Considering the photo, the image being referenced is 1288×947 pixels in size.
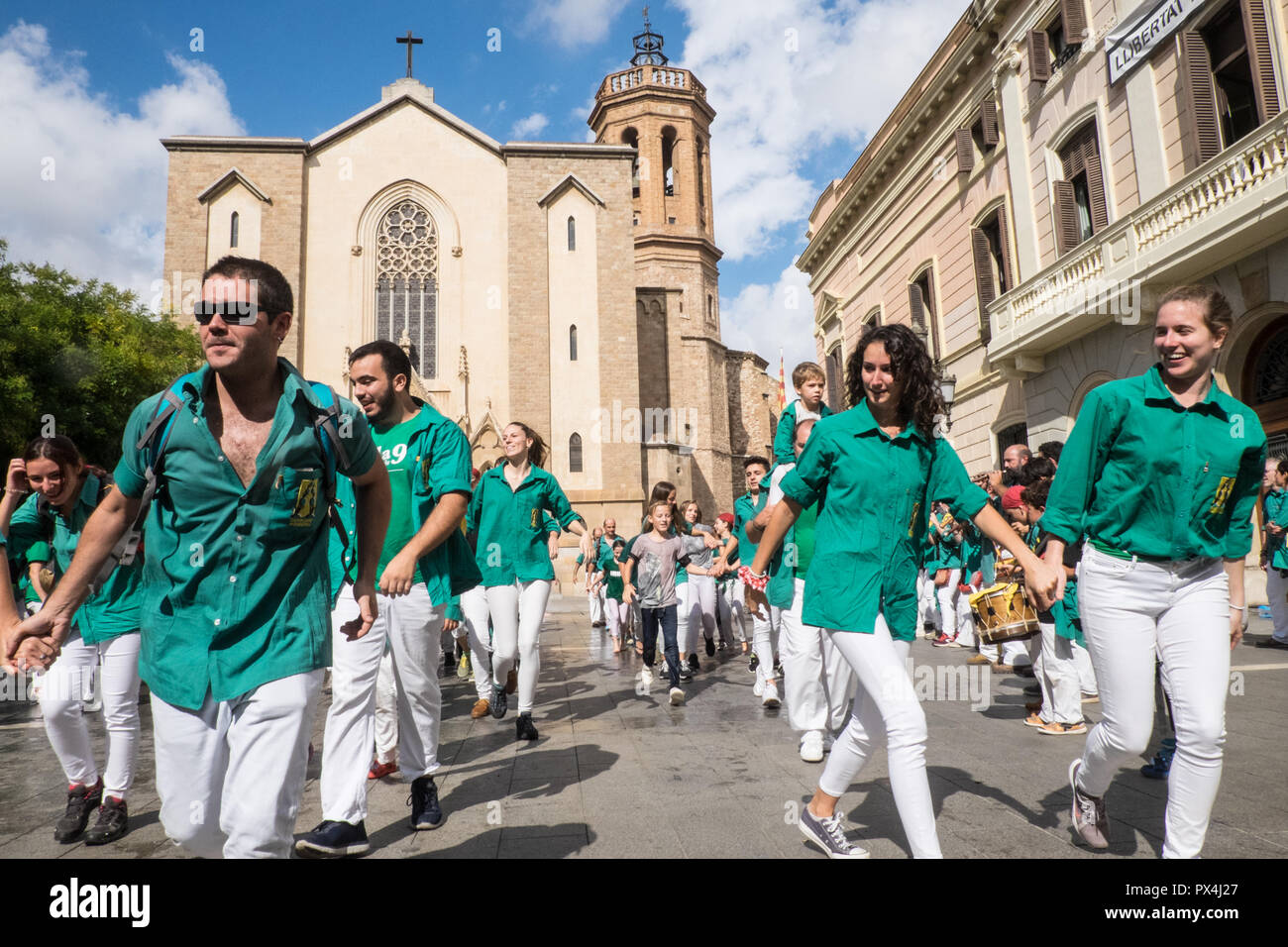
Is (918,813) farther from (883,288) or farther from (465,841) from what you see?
(883,288)

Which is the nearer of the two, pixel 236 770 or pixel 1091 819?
pixel 236 770

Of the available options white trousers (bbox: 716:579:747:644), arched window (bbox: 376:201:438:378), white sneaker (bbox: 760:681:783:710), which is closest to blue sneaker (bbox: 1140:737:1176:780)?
white sneaker (bbox: 760:681:783:710)

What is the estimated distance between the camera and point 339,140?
116 feet

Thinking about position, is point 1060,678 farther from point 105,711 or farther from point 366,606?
point 105,711

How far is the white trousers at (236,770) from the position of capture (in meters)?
2.33

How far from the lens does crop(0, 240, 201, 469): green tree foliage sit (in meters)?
20.6

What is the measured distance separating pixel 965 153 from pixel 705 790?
18.2 metres

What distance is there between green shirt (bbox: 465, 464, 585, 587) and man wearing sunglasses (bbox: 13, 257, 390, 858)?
3.76 meters

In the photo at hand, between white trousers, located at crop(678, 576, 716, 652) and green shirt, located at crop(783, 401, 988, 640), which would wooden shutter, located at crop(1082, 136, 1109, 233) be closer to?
white trousers, located at crop(678, 576, 716, 652)

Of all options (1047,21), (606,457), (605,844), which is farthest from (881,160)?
(605,844)

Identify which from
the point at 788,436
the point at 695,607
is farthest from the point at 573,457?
the point at 788,436

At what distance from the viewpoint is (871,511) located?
338 cm

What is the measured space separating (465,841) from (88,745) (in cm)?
221

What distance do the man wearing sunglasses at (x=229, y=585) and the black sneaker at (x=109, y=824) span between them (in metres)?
2.20
